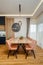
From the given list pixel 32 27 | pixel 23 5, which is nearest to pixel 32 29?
pixel 32 27

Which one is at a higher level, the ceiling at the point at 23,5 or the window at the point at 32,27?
the ceiling at the point at 23,5

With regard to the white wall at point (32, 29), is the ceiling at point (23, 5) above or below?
above

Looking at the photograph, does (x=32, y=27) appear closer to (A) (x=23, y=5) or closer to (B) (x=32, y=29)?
(B) (x=32, y=29)

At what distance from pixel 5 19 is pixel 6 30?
0.93 meters

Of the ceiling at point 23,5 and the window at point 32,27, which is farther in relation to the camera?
the window at point 32,27

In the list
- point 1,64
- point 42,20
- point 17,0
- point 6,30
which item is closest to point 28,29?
point 6,30

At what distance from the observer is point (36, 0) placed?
4.76 m

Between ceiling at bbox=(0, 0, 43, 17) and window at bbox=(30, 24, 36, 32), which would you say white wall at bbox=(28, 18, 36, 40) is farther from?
ceiling at bbox=(0, 0, 43, 17)

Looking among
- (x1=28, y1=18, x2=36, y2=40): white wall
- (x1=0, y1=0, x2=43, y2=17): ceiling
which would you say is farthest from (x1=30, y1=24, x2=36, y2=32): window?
(x1=0, y1=0, x2=43, y2=17): ceiling

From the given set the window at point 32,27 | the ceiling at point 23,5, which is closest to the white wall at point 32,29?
the window at point 32,27

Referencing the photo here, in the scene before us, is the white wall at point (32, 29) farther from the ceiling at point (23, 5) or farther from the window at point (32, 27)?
the ceiling at point (23, 5)

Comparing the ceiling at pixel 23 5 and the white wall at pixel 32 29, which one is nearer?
the ceiling at pixel 23 5

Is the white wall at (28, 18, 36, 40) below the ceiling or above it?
below

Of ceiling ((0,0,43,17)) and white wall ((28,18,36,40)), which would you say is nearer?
ceiling ((0,0,43,17))
